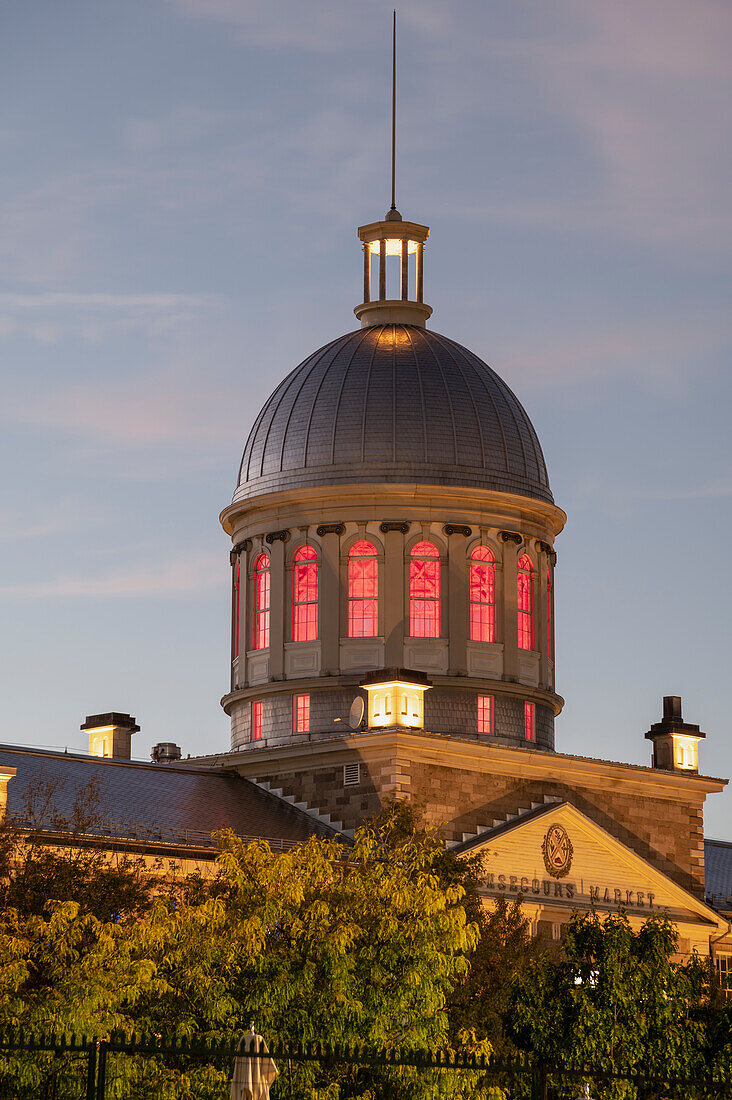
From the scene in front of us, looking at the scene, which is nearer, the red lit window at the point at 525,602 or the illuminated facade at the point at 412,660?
the illuminated facade at the point at 412,660

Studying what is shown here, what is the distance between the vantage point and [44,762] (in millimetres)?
65562

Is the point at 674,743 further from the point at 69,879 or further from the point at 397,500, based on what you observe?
the point at 69,879

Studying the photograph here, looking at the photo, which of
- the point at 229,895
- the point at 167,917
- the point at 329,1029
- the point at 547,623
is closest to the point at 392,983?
the point at 329,1029

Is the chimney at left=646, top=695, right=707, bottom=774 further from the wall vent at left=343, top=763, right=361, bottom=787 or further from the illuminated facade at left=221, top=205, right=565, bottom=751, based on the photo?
the wall vent at left=343, top=763, right=361, bottom=787

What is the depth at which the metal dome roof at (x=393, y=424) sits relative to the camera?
7425 cm

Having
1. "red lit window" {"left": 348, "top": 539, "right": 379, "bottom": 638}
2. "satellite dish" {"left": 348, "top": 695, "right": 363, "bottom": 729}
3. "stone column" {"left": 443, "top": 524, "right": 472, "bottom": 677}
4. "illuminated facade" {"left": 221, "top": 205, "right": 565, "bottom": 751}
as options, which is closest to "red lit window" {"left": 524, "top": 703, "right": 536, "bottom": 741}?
"illuminated facade" {"left": 221, "top": 205, "right": 565, "bottom": 751}

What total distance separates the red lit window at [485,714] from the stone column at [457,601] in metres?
1.34

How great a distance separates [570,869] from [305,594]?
14.4 m

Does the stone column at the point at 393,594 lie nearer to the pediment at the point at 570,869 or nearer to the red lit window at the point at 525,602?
the red lit window at the point at 525,602

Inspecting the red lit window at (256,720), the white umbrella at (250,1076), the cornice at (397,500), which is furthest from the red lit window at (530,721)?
the white umbrella at (250,1076)

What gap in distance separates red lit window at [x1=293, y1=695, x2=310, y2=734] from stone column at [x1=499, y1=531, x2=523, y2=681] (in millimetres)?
7166

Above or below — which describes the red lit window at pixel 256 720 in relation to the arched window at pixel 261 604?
below

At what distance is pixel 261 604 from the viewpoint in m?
76.4

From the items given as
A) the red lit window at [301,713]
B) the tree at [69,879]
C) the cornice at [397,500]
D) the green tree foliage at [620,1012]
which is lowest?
the green tree foliage at [620,1012]
